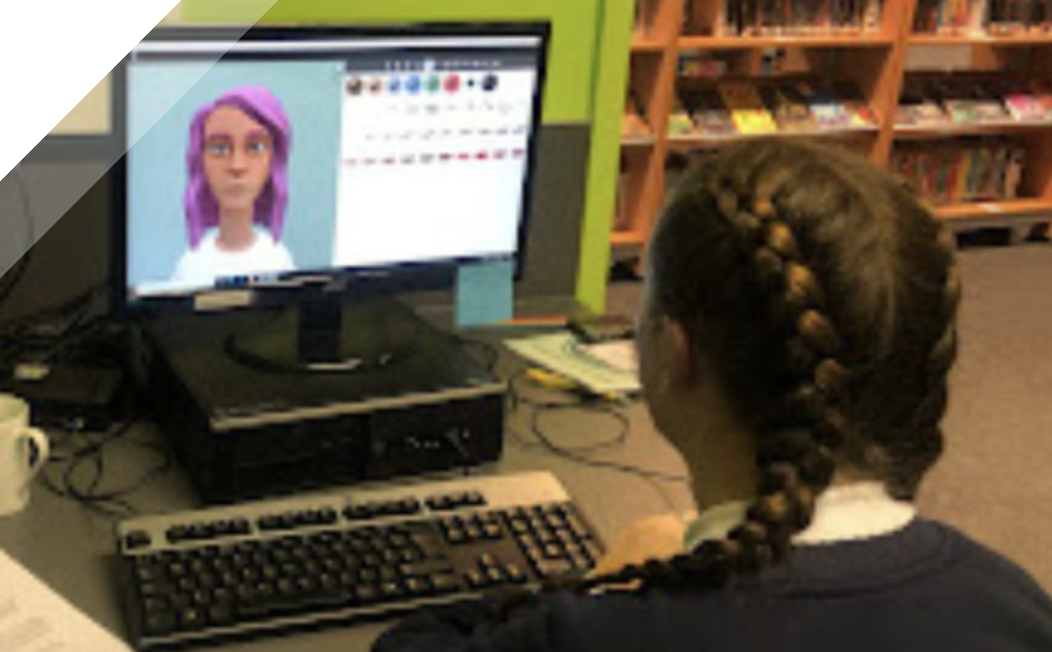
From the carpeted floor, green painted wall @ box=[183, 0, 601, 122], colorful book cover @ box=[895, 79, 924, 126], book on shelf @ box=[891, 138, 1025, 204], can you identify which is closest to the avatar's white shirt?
green painted wall @ box=[183, 0, 601, 122]

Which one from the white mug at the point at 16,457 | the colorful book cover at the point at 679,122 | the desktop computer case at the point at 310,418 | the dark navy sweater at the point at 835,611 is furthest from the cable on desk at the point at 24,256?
the colorful book cover at the point at 679,122

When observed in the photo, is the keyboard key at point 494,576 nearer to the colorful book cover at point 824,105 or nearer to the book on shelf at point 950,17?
the colorful book cover at point 824,105

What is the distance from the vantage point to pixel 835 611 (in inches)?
35.8

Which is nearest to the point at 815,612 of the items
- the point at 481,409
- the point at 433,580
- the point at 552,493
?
the point at 433,580

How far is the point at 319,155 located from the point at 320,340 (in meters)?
0.22

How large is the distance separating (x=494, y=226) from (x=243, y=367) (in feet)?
1.16

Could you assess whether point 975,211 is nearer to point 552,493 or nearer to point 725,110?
point 725,110

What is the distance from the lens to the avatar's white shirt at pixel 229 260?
4.98 ft

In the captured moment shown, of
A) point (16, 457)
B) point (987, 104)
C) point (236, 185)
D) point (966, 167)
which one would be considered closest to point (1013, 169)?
point (966, 167)

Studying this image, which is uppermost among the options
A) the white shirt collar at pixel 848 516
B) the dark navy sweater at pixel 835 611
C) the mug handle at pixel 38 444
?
the white shirt collar at pixel 848 516

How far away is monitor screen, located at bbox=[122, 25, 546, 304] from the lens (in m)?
1.46

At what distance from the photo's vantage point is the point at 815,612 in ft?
2.98

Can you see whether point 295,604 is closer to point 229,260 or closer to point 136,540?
point 136,540

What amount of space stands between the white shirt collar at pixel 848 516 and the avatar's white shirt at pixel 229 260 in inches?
27.8
